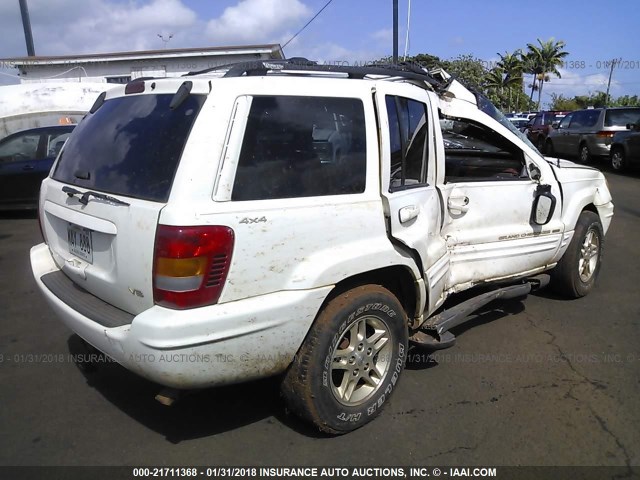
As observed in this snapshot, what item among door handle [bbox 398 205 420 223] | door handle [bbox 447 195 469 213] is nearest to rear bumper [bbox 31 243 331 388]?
door handle [bbox 398 205 420 223]

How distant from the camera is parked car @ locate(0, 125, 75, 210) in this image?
8.98 metres

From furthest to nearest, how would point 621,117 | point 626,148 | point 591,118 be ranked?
1. point 591,118
2. point 621,117
3. point 626,148

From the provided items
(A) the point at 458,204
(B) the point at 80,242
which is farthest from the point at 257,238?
(A) the point at 458,204

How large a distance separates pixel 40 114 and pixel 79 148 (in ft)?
41.1

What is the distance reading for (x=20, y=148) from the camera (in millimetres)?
9219

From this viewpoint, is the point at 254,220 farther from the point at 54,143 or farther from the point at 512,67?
the point at 512,67

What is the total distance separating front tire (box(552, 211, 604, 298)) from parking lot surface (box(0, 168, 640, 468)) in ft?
Answer: 1.61

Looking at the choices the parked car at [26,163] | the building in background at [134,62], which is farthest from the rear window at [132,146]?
the building in background at [134,62]

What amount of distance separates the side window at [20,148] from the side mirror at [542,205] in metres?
8.37

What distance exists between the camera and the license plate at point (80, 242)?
2.78m

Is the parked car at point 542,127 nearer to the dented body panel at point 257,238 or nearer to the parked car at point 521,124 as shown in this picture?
the parked car at point 521,124

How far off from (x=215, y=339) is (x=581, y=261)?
3.89m

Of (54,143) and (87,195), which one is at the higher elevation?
(87,195)

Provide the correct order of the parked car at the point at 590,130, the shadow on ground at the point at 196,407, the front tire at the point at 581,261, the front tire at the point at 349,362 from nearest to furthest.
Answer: the front tire at the point at 349,362, the shadow on ground at the point at 196,407, the front tire at the point at 581,261, the parked car at the point at 590,130
